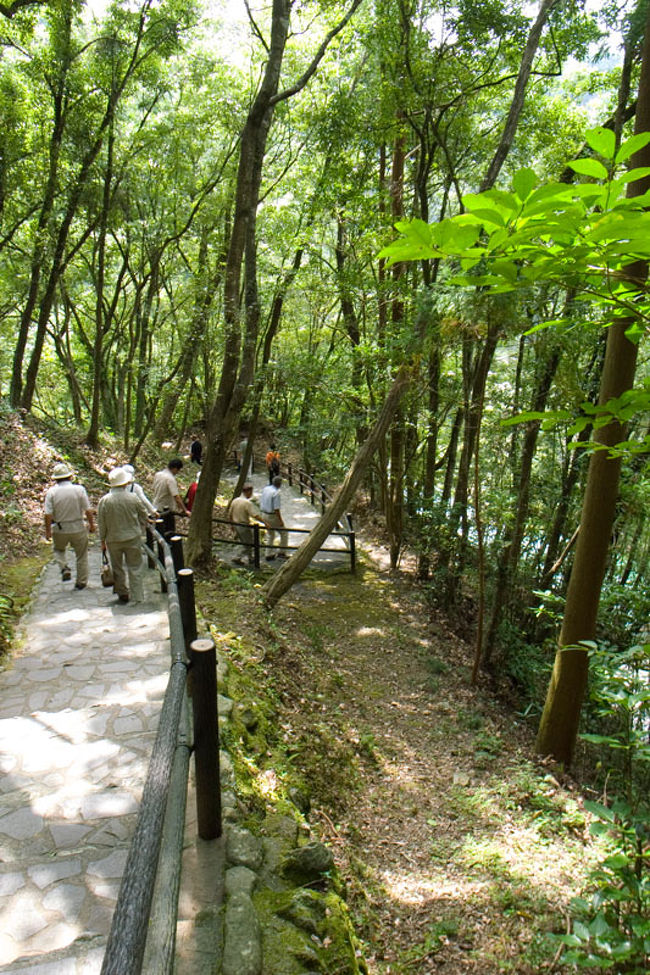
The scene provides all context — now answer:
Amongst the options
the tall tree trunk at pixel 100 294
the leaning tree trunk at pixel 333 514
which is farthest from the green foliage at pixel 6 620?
the tall tree trunk at pixel 100 294

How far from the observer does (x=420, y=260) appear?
363cm

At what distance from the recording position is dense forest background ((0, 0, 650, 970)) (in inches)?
267

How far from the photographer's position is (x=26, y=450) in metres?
13.1

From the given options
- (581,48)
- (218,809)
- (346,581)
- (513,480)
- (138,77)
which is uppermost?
(138,77)

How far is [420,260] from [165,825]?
10.8 ft

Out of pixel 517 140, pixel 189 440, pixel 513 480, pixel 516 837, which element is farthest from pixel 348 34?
pixel 189 440

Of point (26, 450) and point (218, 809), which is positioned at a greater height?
point (26, 450)

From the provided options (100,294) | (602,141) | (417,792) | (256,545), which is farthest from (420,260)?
(100,294)

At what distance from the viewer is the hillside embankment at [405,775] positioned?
13.7ft

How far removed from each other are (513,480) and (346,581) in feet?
13.7

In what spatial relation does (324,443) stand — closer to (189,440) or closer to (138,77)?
(189,440)

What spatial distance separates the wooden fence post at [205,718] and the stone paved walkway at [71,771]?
26.0 inches

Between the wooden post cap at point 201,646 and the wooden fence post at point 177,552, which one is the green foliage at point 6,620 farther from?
the wooden post cap at point 201,646

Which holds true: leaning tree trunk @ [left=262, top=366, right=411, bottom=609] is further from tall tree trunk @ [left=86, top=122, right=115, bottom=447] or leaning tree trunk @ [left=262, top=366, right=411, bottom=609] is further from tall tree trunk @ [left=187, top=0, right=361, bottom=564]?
tall tree trunk @ [left=86, top=122, right=115, bottom=447]
